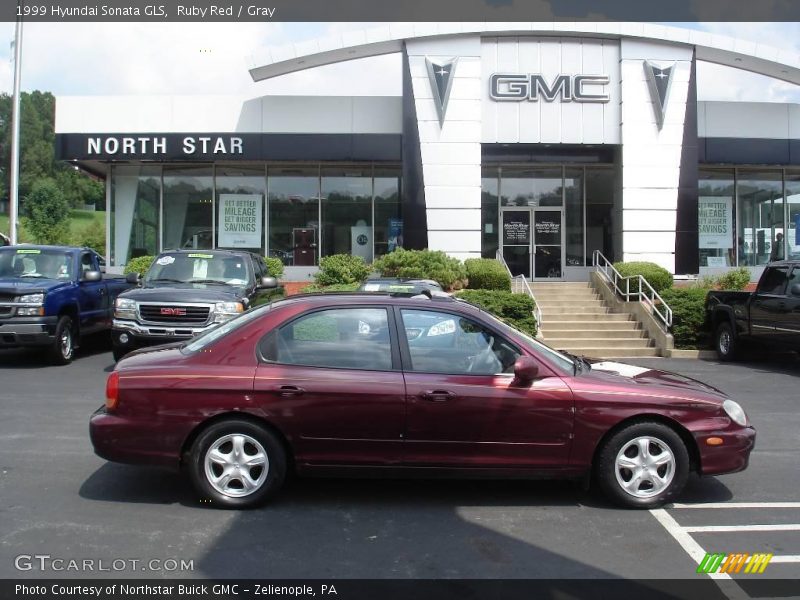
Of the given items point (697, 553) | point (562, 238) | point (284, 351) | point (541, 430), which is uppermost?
point (562, 238)

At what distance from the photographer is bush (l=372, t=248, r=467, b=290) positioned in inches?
650

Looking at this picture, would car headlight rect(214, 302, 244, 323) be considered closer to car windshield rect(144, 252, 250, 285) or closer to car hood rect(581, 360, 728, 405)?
car windshield rect(144, 252, 250, 285)

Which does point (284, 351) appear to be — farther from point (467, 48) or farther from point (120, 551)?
point (467, 48)

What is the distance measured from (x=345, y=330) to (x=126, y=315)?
6226 mm

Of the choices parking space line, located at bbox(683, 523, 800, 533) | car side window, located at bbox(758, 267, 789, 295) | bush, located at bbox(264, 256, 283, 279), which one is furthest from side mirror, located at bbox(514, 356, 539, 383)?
bush, located at bbox(264, 256, 283, 279)

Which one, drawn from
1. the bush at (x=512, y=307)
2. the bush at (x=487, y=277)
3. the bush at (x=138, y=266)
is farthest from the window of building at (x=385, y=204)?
the bush at (x=512, y=307)

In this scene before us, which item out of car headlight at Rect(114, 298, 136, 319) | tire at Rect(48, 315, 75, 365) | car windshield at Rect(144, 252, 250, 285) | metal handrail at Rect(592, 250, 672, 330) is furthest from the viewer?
metal handrail at Rect(592, 250, 672, 330)

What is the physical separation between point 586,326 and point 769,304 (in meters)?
4.27

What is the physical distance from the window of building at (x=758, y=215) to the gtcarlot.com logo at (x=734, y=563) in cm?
1996

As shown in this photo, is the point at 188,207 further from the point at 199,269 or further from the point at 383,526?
the point at 383,526

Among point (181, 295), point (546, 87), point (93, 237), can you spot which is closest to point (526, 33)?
point (546, 87)

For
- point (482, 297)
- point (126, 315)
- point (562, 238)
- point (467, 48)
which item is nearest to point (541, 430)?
point (126, 315)

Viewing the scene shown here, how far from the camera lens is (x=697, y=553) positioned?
440cm

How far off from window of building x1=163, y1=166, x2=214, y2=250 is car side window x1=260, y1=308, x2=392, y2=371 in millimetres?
17487
